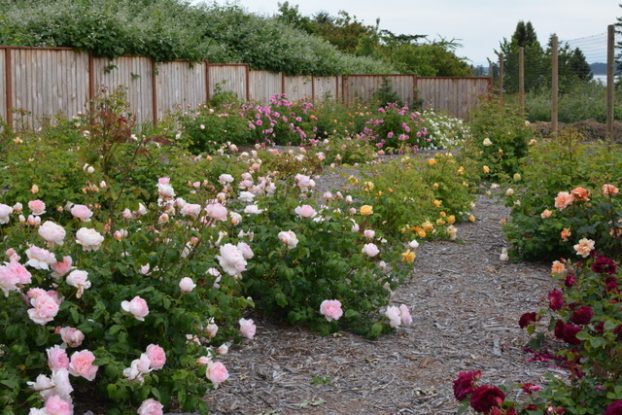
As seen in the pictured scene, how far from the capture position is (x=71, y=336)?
9.86ft

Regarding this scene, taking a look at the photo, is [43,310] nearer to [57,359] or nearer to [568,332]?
[57,359]

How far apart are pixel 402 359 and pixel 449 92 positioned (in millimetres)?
20831

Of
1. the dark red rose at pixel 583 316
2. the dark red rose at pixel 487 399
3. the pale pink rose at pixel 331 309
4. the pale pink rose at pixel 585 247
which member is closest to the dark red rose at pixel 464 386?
the dark red rose at pixel 487 399

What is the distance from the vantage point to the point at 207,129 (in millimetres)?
14414

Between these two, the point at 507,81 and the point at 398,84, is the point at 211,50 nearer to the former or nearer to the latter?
the point at 398,84

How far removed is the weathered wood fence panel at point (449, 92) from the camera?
24.4m

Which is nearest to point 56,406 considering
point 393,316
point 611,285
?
point 393,316

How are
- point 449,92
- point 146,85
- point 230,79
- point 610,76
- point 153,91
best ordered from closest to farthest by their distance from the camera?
point 610,76 < point 146,85 < point 153,91 < point 230,79 < point 449,92

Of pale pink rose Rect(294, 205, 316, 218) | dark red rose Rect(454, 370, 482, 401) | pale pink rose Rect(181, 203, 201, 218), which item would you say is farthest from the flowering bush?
dark red rose Rect(454, 370, 482, 401)

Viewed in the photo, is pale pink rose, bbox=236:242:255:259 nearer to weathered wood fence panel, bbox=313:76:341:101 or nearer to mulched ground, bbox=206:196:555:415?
mulched ground, bbox=206:196:555:415

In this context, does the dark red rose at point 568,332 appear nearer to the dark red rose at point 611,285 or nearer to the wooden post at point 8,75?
the dark red rose at point 611,285

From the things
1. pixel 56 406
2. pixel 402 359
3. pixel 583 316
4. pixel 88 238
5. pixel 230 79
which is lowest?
pixel 402 359

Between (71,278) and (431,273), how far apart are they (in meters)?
3.27

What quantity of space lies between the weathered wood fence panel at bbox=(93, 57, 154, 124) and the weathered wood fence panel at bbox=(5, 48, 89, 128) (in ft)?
1.16
